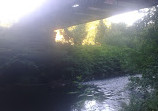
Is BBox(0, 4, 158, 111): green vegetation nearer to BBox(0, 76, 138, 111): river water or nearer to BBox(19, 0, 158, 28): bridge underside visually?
BBox(19, 0, 158, 28): bridge underside

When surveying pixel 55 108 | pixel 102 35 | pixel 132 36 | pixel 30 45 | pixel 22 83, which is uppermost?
pixel 102 35

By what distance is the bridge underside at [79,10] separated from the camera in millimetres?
13375

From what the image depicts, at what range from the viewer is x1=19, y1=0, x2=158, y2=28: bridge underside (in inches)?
527

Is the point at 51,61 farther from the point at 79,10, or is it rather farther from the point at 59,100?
the point at 79,10

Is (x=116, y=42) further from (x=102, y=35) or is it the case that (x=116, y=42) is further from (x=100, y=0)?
(x=100, y=0)

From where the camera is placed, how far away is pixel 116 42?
1775 inches

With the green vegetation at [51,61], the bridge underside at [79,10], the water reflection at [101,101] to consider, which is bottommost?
the water reflection at [101,101]

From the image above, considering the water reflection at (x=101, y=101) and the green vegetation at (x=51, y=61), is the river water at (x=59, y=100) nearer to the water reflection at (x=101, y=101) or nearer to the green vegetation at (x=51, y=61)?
the water reflection at (x=101, y=101)

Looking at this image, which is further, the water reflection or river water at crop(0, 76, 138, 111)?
river water at crop(0, 76, 138, 111)

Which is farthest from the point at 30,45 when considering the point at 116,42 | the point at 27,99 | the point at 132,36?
the point at 116,42

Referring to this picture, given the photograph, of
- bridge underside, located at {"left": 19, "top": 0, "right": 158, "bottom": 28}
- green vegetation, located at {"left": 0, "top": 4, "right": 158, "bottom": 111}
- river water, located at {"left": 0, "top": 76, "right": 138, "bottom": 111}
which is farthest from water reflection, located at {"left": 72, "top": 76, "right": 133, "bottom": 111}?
bridge underside, located at {"left": 19, "top": 0, "right": 158, "bottom": 28}

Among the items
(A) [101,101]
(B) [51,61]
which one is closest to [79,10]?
(A) [101,101]

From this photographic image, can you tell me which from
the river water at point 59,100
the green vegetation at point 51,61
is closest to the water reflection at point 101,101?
the river water at point 59,100

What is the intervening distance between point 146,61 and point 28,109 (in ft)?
23.2
